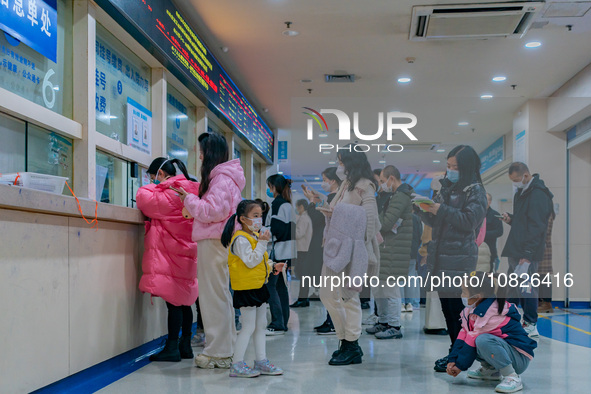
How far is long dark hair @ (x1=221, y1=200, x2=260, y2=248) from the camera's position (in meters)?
3.36

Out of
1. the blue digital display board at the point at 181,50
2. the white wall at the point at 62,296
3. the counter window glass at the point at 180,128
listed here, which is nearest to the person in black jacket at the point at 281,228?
the counter window glass at the point at 180,128

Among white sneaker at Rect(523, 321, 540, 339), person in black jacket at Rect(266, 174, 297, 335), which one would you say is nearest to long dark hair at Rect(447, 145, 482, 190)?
white sneaker at Rect(523, 321, 540, 339)

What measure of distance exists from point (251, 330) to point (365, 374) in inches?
28.7

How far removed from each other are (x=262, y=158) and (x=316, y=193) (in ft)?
21.1

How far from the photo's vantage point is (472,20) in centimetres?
517

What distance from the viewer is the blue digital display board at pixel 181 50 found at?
393cm

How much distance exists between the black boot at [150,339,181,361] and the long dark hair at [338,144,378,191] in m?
1.55

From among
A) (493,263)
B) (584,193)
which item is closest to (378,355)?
(493,263)

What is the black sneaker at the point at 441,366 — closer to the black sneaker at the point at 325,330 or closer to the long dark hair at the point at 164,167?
the black sneaker at the point at 325,330

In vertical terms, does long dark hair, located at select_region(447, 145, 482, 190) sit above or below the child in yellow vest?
above

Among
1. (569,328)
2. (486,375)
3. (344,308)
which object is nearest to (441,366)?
(486,375)

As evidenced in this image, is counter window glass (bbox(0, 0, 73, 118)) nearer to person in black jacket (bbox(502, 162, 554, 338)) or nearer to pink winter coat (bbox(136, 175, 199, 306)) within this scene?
pink winter coat (bbox(136, 175, 199, 306))

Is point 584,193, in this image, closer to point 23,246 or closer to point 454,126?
point 454,126

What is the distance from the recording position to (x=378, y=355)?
4035mm
